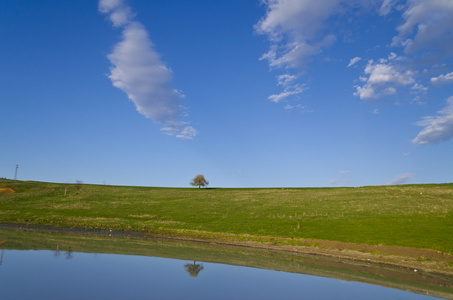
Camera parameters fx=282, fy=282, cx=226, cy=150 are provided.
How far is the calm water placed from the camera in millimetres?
15516

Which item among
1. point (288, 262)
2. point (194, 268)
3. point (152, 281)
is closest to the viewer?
point (152, 281)

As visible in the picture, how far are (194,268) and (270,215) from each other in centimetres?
3399

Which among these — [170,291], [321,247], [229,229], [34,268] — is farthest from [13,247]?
[321,247]

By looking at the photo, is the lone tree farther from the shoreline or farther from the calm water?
the calm water

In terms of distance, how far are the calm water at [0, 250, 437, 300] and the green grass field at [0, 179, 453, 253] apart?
1868 centimetres

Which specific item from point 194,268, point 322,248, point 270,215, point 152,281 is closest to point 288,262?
point 322,248

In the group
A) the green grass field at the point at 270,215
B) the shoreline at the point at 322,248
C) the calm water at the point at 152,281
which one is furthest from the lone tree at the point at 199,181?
the calm water at the point at 152,281

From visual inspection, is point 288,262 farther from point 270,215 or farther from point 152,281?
point 270,215

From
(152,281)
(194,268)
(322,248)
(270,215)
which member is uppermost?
(270,215)

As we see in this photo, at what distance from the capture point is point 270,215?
5453 cm

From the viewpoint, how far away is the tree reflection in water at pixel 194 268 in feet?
68.7

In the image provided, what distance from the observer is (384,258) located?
3036 cm

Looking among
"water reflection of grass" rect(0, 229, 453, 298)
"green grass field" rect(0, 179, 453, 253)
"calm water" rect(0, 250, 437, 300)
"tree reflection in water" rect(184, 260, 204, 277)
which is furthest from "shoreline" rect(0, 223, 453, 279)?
"tree reflection in water" rect(184, 260, 204, 277)

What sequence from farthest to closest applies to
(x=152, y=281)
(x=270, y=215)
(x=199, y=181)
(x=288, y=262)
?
(x=199, y=181)
(x=270, y=215)
(x=288, y=262)
(x=152, y=281)
